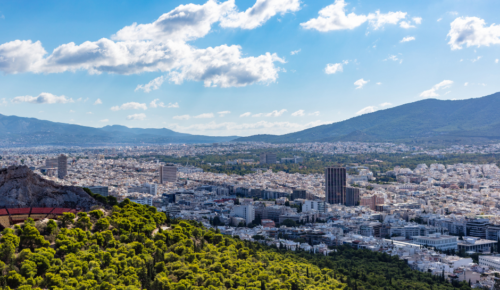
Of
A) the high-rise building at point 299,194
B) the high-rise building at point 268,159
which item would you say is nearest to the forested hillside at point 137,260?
the high-rise building at point 299,194

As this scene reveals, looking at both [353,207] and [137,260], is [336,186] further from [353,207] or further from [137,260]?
[137,260]

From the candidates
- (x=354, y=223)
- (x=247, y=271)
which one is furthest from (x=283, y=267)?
(x=354, y=223)

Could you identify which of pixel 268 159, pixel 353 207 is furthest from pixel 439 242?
pixel 268 159

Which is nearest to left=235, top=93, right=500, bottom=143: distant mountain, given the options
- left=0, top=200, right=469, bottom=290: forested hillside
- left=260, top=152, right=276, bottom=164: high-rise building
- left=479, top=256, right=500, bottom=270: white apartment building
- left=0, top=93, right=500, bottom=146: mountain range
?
left=0, top=93, right=500, bottom=146: mountain range

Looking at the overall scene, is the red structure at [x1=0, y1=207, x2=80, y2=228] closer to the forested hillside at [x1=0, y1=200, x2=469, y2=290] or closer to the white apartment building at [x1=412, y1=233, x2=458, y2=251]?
the forested hillside at [x1=0, y1=200, x2=469, y2=290]

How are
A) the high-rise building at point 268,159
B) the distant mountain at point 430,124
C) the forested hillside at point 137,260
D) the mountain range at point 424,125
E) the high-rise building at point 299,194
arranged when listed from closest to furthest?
the forested hillside at point 137,260 < the high-rise building at point 299,194 < the high-rise building at point 268,159 < the distant mountain at point 430,124 < the mountain range at point 424,125

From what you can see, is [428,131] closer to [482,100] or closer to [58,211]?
[482,100]

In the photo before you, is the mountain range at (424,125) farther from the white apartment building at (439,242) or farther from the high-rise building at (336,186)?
the white apartment building at (439,242)
